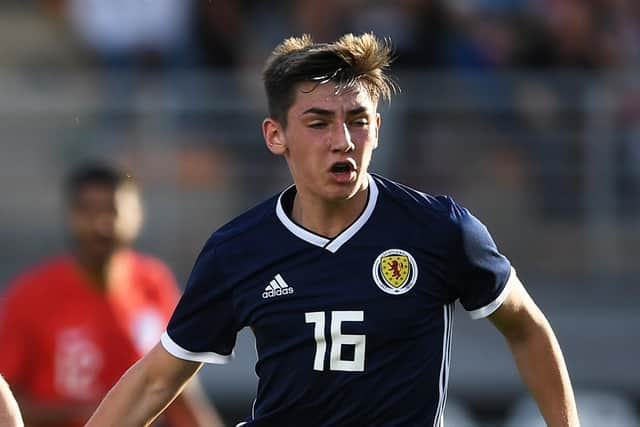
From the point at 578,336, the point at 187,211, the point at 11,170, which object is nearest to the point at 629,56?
the point at 578,336

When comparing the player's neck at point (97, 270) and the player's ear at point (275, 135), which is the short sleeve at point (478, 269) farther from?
the player's neck at point (97, 270)

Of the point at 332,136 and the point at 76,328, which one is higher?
the point at 332,136

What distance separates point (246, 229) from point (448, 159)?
18.7ft

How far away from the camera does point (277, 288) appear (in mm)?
4953

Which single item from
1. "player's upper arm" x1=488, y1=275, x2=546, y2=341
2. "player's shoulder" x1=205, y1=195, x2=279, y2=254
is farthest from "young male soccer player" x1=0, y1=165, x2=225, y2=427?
"player's upper arm" x1=488, y1=275, x2=546, y2=341

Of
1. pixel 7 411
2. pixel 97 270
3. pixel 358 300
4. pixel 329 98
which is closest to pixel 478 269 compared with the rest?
pixel 358 300

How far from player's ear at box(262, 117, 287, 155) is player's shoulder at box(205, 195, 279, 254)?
0.64 feet

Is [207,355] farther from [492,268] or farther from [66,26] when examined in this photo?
[66,26]

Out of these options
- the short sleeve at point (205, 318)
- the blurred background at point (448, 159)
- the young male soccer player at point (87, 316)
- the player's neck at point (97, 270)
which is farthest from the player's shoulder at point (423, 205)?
the blurred background at point (448, 159)

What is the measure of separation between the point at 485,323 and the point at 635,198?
133 cm

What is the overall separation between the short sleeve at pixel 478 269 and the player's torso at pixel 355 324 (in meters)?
0.07

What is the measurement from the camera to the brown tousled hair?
192 inches

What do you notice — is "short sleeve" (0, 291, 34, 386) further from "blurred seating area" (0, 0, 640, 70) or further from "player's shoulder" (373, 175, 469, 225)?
"blurred seating area" (0, 0, 640, 70)

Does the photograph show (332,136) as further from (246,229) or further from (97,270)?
(97,270)
